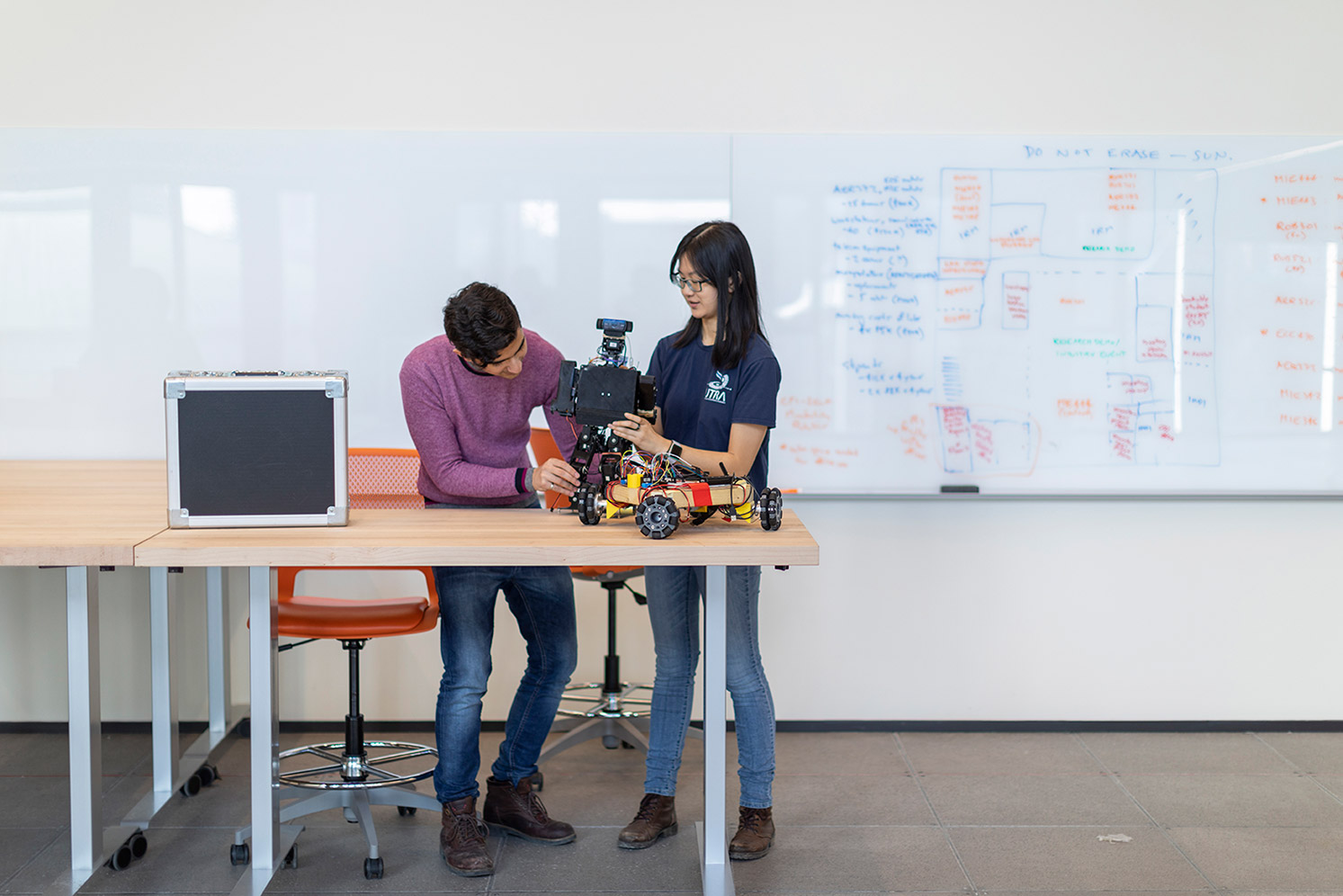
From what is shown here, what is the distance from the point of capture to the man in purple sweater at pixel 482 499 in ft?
7.25

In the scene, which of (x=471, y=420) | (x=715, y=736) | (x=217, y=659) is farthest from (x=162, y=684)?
(x=715, y=736)

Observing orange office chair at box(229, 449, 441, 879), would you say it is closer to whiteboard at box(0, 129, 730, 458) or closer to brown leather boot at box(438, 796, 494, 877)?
brown leather boot at box(438, 796, 494, 877)

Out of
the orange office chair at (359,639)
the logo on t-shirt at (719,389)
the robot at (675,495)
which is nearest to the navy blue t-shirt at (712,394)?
the logo on t-shirt at (719,389)

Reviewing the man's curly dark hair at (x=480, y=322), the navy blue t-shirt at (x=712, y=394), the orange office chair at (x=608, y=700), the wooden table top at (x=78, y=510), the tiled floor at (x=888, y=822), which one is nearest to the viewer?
the wooden table top at (x=78, y=510)

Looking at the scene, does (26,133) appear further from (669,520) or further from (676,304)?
(669,520)

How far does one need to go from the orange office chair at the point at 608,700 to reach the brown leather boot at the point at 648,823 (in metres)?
0.42

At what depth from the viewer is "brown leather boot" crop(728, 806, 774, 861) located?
7.94 feet

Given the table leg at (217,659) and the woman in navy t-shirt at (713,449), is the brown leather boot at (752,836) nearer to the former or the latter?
the woman in navy t-shirt at (713,449)

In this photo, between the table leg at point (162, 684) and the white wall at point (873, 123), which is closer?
the table leg at point (162, 684)

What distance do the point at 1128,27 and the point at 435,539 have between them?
269cm

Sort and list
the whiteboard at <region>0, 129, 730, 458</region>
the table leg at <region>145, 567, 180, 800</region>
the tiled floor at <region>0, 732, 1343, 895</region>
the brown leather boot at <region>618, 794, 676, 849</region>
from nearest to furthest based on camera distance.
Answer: the tiled floor at <region>0, 732, 1343, 895</region>
the brown leather boot at <region>618, 794, 676, 849</region>
the table leg at <region>145, 567, 180, 800</region>
the whiteboard at <region>0, 129, 730, 458</region>

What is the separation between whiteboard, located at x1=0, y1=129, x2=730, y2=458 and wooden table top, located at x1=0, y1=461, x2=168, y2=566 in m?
0.37

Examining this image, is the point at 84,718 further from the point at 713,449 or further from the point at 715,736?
the point at 713,449

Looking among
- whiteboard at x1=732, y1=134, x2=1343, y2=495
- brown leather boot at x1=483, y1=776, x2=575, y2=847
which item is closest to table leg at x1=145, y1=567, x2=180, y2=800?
brown leather boot at x1=483, y1=776, x2=575, y2=847
